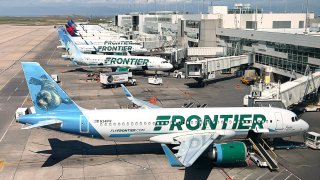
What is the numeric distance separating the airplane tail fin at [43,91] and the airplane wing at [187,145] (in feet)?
31.3

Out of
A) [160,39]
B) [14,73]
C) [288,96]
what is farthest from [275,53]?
[160,39]

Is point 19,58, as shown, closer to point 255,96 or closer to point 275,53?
point 275,53

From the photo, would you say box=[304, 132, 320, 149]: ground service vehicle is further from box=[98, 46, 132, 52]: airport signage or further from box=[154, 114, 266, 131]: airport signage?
box=[98, 46, 132, 52]: airport signage

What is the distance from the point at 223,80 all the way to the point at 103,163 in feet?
172

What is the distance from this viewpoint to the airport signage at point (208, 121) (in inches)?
1417

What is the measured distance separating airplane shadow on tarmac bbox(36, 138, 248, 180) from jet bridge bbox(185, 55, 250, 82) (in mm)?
36921

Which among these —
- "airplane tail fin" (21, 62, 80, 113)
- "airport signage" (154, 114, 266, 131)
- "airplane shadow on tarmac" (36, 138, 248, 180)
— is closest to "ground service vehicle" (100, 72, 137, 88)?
"airplane shadow on tarmac" (36, 138, 248, 180)

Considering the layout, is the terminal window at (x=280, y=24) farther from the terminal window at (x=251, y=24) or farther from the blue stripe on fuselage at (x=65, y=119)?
the blue stripe on fuselage at (x=65, y=119)

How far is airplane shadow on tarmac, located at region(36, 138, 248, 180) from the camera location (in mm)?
34812

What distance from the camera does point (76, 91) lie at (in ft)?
232

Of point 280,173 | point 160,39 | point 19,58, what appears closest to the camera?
point 280,173

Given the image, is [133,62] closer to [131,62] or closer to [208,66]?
[131,62]

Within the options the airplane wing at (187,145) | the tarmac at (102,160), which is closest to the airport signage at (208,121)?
the airplane wing at (187,145)

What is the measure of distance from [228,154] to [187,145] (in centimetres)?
410
